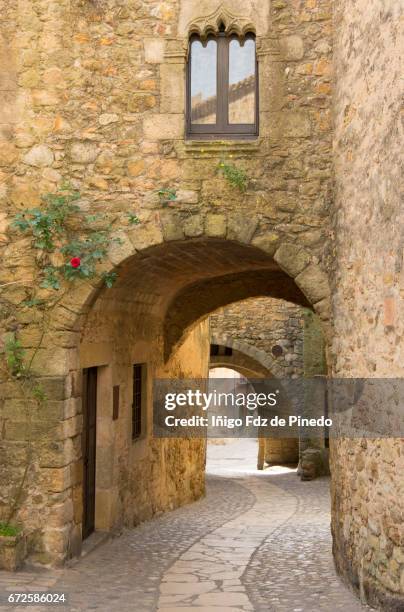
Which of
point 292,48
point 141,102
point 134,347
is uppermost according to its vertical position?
point 292,48

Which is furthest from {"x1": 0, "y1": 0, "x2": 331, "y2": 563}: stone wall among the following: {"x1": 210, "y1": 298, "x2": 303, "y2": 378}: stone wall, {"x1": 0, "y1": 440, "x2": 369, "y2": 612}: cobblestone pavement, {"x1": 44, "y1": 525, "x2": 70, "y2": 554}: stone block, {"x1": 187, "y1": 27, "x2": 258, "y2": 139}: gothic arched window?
{"x1": 210, "y1": 298, "x2": 303, "y2": 378}: stone wall

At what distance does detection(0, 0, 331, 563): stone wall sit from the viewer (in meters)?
5.89

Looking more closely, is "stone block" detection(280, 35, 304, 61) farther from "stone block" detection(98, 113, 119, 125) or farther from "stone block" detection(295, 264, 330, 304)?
"stone block" detection(295, 264, 330, 304)

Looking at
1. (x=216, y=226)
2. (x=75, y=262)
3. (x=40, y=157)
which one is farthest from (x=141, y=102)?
(x=75, y=262)

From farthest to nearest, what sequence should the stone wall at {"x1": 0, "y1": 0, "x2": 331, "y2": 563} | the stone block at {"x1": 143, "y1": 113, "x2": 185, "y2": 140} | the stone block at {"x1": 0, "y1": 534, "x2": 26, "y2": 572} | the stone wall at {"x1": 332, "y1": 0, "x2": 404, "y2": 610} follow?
the stone block at {"x1": 143, "y1": 113, "x2": 185, "y2": 140}
the stone wall at {"x1": 0, "y1": 0, "x2": 331, "y2": 563}
the stone block at {"x1": 0, "y1": 534, "x2": 26, "y2": 572}
the stone wall at {"x1": 332, "y1": 0, "x2": 404, "y2": 610}

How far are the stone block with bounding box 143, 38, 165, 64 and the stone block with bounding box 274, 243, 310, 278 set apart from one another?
1882 millimetres

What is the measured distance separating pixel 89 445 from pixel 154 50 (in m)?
3.64

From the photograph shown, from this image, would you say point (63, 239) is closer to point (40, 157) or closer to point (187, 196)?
point (40, 157)

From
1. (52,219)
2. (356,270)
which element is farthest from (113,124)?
(356,270)

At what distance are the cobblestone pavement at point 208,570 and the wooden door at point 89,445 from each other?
0.33 metres

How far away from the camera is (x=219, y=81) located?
6121mm

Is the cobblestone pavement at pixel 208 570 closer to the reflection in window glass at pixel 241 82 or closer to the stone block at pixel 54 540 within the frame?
the stone block at pixel 54 540

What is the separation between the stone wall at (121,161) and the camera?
5895mm

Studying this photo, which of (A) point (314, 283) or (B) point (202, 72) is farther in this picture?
(B) point (202, 72)
